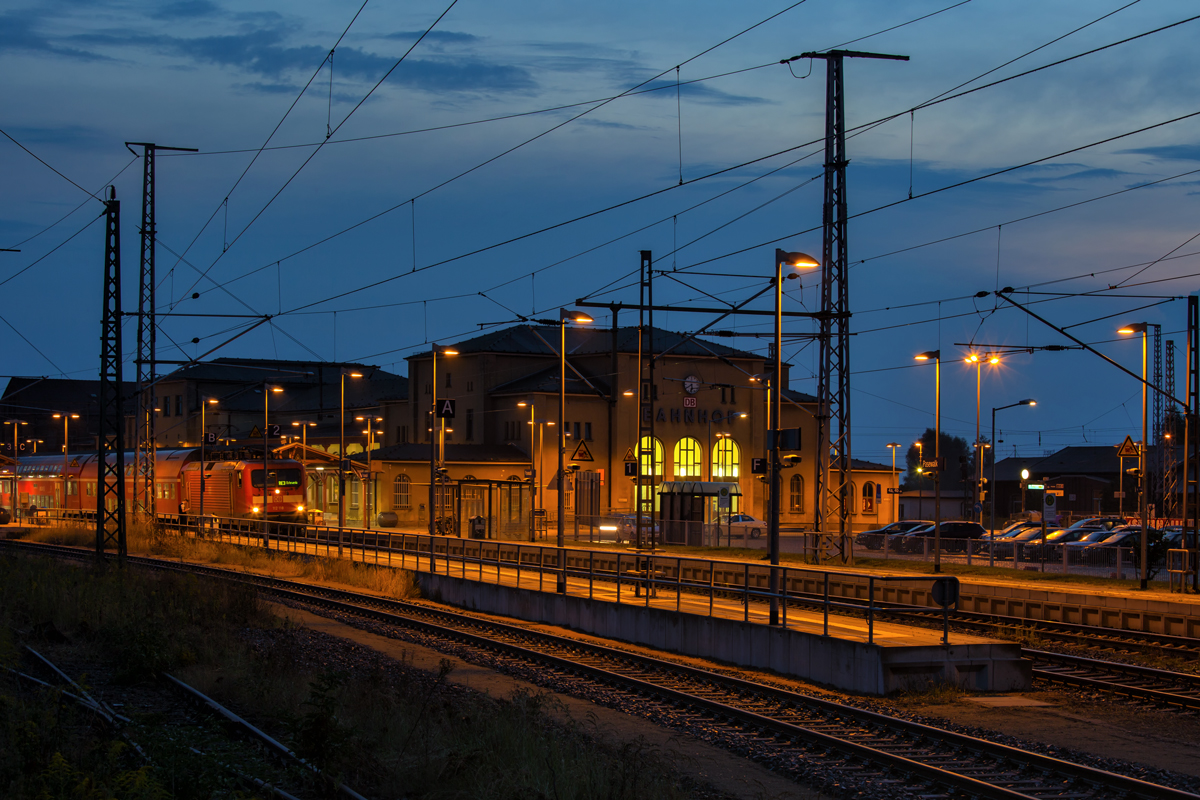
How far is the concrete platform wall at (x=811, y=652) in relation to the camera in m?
16.0

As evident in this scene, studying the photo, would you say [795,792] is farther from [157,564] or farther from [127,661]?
[157,564]

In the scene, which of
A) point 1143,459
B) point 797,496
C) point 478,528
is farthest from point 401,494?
point 1143,459

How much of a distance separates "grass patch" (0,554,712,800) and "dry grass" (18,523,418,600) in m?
10.8

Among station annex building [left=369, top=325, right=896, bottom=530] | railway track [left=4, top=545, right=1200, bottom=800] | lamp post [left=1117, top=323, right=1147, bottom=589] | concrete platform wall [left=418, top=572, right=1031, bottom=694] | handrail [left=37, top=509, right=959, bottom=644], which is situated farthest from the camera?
station annex building [left=369, top=325, right=896, bottom=530]

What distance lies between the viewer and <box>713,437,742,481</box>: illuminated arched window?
255 feet

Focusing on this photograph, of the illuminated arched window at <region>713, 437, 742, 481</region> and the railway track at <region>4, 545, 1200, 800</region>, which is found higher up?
the illuminated arched window at <region>713, 437, 742, 481</region>

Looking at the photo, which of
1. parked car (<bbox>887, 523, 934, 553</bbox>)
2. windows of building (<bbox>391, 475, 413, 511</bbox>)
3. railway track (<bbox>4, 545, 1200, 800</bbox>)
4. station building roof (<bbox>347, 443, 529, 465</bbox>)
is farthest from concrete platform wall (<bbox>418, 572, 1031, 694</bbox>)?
windows of building (<bbox>391, 475, 413, 511</bbox>)

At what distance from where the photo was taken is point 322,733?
35.9 feet

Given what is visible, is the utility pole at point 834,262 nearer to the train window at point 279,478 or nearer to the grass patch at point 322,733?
the grass patch at point 322,733

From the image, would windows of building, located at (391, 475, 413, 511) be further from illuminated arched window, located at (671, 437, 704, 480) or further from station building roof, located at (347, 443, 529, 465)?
illuminated arched window, located at (671, 437, 704, 480)

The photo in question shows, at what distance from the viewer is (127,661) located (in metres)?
16.8

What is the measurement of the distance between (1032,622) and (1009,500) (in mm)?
84088

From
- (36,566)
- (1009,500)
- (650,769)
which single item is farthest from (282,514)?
(1009,500)

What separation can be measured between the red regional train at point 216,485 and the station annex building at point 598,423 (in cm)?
1272
